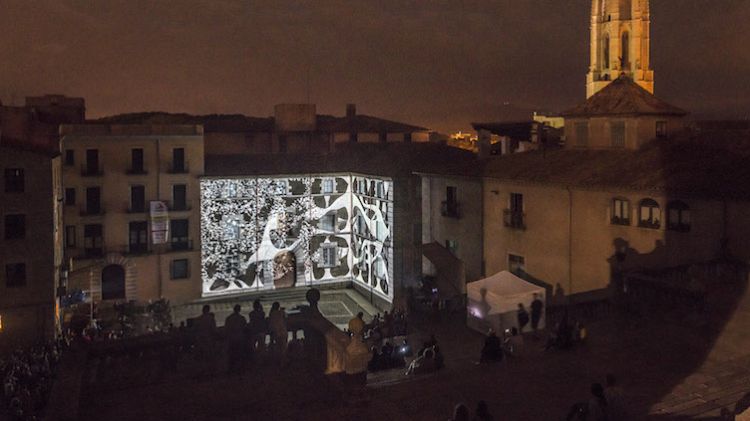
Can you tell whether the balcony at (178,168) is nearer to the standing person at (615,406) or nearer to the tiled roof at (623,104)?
the tiled roof at (623,104)

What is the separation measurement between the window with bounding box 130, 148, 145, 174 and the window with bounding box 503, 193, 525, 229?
870 inches

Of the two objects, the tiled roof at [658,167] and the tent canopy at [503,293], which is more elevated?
the tiled roof at [658,167]

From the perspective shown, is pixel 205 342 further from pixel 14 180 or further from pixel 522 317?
pixel 14 180

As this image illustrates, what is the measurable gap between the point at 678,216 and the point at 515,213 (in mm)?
8157

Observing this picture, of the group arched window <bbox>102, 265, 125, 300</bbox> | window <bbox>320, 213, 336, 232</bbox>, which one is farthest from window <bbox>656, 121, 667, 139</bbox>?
arched window <bbox>102, 265, 125, 300</bbox>

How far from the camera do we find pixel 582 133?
3356 centimetres

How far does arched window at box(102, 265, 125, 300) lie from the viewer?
41.3 meters

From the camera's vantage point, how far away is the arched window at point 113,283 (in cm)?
4131

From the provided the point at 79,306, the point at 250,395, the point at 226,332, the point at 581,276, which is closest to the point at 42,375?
the point at 226,332

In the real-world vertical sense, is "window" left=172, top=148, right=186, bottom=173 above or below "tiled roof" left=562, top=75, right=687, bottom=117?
below

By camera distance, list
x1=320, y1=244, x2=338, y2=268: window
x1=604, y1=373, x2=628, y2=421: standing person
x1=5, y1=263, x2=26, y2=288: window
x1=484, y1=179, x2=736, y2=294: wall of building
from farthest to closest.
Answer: x1=320, y1=244, x2=338, y2=268: window → x1=5, y1=263, x2=26, y2=288: window → x1=484, y1=179, x2=736, y2=294: wall of building → x1=604, y1=373, x2=628, y2=421: standing person

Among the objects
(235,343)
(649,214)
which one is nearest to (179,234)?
(649,214)

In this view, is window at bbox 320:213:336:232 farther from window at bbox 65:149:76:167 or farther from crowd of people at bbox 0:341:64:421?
crowd of people at bbox 0:341:64:421

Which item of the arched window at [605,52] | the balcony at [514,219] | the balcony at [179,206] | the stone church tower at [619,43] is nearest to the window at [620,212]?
the balcony at [514,219]
